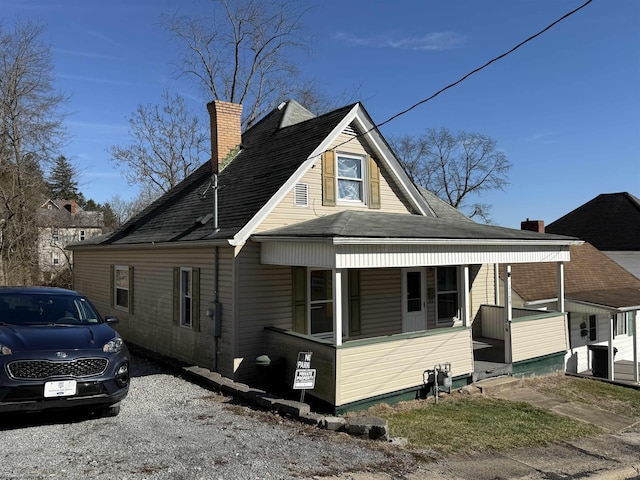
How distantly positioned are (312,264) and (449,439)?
3.61 m

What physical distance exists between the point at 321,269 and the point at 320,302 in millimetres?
751

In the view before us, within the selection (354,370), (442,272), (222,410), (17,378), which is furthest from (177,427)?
(442,272)

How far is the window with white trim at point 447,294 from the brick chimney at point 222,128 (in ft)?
23.3

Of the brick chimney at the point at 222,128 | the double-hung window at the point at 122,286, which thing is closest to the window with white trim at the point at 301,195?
the brick chimney at the point at 222,128

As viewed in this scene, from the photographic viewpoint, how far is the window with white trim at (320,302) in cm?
1074

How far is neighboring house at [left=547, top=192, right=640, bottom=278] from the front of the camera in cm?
2771

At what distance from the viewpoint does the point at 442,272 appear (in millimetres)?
13562

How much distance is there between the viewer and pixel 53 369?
5.93 meters

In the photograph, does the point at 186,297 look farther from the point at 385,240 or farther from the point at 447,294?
the point at 447,294

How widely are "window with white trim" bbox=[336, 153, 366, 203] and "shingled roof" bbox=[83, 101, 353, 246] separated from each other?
3.13 feet

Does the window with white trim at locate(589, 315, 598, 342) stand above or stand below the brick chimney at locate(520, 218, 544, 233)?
below

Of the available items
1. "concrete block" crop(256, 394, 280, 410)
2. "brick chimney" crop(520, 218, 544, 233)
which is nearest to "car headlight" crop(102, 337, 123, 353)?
"concrete block" crop(256, 394, 280, 410)

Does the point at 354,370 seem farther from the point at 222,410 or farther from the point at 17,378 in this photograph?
the point at 17,378

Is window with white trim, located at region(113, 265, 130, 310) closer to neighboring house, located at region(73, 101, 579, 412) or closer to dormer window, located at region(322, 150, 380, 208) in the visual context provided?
neighboring house, located at region(73, 101, 579, 412)
